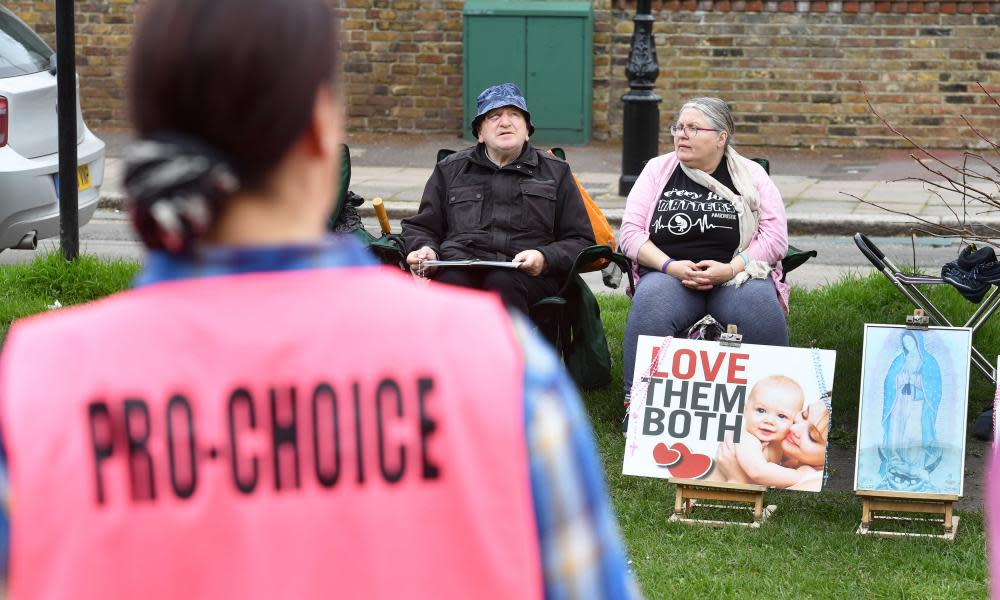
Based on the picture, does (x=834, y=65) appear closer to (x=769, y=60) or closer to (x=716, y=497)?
(x=769, y=60)

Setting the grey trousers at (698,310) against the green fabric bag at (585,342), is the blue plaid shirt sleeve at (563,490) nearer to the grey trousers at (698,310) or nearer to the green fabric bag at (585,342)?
the grey trousers at (698,310)

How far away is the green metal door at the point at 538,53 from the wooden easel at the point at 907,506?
11.5m

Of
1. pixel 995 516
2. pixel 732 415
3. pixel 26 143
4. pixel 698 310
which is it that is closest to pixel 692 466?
pixel 732 415

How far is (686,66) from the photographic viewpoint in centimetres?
1573

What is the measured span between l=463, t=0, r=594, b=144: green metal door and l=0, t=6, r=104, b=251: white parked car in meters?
7.74

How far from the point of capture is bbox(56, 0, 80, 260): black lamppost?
24.9ft

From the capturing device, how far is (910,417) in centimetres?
490

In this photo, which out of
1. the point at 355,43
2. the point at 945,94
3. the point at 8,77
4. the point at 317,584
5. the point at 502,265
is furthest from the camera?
the point at 355,43

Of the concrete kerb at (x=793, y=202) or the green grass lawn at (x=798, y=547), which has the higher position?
the green grass lawn at (x=798, y=547)

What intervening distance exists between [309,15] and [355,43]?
15605 mm

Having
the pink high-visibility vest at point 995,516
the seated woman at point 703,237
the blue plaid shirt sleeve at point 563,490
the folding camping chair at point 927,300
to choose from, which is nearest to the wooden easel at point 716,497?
the seated woman at point 703,237

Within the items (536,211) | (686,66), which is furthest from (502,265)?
(686,66)

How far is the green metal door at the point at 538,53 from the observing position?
15766mm

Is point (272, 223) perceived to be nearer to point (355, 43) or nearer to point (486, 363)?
point (486, 363)
